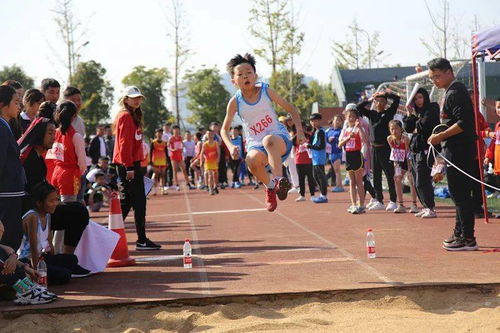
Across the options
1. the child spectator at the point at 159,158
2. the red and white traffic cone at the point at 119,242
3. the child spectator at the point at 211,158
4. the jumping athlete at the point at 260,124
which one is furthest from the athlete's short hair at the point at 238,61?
the child spectator at the point at 159,158

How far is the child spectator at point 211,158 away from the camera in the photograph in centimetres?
2253

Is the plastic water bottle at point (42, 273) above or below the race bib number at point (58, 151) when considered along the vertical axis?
below

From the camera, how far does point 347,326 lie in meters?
5.98

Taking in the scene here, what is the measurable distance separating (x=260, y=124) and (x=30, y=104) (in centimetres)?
272

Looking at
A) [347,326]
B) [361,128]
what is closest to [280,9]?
[361,128]

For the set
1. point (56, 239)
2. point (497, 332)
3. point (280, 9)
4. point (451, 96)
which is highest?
point (280, 9)

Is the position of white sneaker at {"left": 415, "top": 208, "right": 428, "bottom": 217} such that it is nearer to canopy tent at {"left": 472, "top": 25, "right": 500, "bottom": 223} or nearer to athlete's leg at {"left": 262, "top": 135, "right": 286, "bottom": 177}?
canopy tent at {"left": 472, "top": 25, "right": 500, "bottom": 223}

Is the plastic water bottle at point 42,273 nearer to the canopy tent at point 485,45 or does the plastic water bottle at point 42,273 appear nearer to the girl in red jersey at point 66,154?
the girl in red jersey at point 66,154

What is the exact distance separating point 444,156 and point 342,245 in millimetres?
1878

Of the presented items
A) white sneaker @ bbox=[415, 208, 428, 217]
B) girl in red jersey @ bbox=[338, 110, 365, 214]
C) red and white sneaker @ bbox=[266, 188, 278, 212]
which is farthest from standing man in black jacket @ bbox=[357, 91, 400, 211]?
red and white sneaker @ bbox=[266, 188, 278, 212]

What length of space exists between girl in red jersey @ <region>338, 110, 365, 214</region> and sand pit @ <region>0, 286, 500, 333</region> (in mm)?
7594

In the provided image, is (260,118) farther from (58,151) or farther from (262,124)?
(58,151)

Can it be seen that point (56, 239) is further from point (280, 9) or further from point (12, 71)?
point (12, 71)

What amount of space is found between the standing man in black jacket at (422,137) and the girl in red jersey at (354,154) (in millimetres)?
1211
